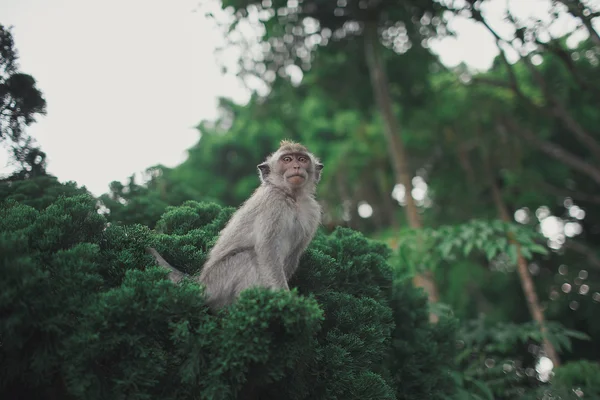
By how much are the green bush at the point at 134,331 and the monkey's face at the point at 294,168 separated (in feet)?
4.45

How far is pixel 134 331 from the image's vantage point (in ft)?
12.2

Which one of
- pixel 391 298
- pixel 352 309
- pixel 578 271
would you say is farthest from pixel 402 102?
pixel 352 309

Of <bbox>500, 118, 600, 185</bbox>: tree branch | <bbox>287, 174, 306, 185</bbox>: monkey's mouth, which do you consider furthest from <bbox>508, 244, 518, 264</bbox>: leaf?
<bbox>500, 118, 600, 185</bbox>: tree branch

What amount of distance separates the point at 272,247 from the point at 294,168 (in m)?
0.96

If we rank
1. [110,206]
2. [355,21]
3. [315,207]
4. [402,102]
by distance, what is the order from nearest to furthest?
[315,207] < [110,206] < [355,21] < [402,102]

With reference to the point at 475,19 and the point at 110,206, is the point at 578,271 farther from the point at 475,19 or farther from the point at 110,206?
the point at 110,206

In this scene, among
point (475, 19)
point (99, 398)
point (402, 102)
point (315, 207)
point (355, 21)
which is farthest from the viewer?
point (402, 102)

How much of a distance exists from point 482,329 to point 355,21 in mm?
6870

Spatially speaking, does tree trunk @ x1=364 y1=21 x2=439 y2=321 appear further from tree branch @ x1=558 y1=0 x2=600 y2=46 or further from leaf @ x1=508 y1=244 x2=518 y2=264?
tree branch @ x1=558 y1=0 x2=600 y2=46

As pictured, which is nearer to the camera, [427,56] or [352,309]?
[352,309]

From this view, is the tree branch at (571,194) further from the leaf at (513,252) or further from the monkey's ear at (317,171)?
the monkey's ear at (317,171)

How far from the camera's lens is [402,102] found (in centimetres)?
1380

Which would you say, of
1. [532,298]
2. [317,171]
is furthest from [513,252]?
[317,171]

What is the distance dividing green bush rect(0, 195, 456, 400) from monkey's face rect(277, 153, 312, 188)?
1.36 meters
